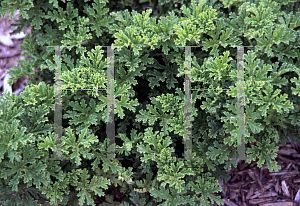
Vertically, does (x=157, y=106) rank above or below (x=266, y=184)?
above

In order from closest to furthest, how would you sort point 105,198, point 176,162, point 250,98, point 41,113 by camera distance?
point 250,98 → point 41,113 → point 176,162 → point 105,198

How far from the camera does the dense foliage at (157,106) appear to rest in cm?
280

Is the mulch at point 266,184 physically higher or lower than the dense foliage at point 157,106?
lower

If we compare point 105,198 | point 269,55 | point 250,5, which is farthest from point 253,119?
point 105,198

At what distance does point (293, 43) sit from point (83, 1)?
2.32 meters

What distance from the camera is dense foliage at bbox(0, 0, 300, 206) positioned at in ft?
9.18

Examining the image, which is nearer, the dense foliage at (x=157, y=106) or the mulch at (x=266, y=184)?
the dense foliage at (x=157, y=106)

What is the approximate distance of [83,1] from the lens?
3.54 metres

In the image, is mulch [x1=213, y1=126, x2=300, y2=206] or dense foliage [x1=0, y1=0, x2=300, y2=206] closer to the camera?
dense foliage [x1=0, y1=0, x2=300, y2=206]

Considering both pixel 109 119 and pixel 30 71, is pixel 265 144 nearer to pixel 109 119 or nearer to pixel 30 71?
pixel 109 119

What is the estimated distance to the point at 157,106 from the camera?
307 cm

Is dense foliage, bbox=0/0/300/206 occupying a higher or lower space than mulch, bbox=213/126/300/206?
higher

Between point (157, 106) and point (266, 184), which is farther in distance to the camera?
point (266, 184)

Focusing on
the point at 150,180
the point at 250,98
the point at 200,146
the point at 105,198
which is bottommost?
the point at 105,198
